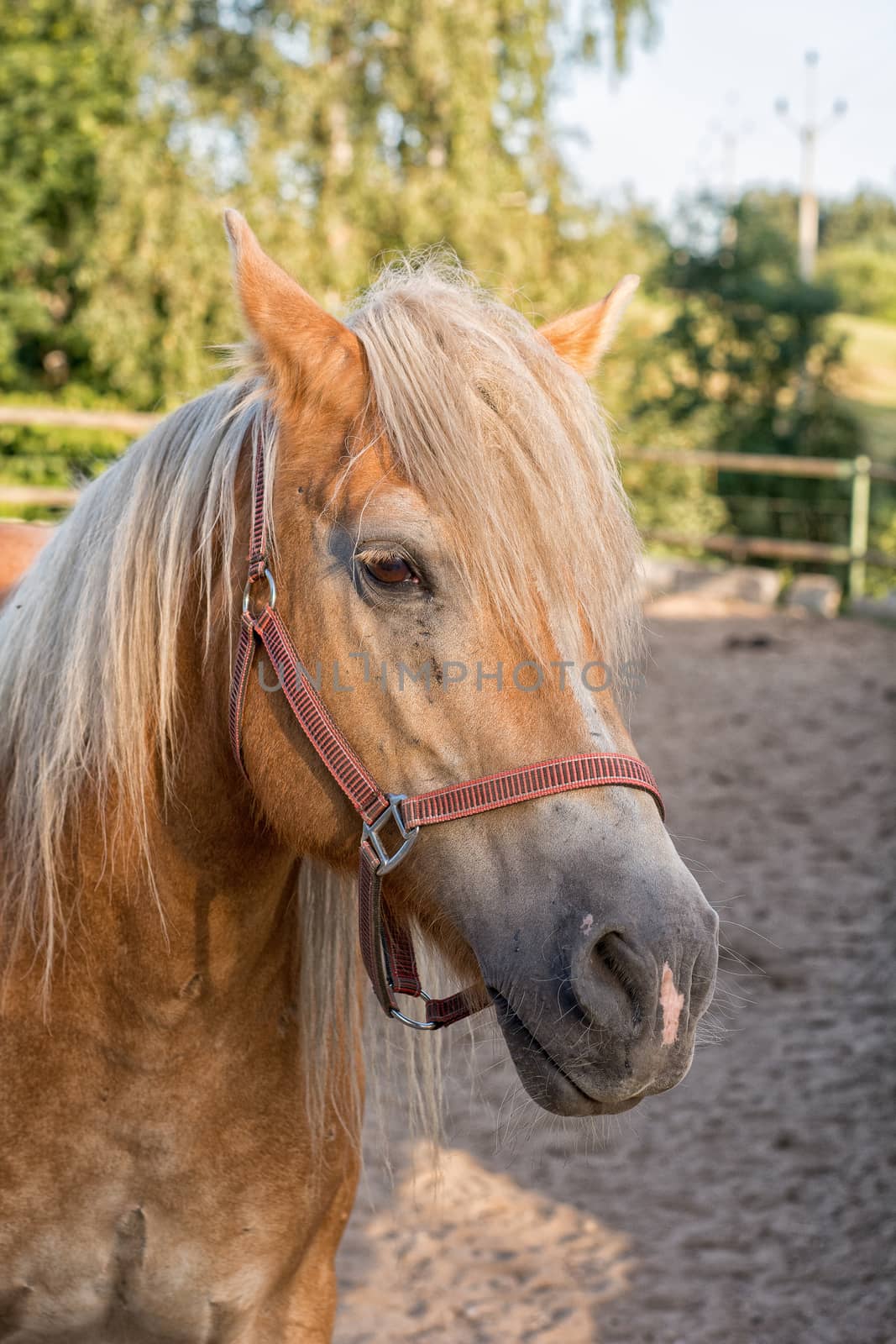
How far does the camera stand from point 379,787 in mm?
1479

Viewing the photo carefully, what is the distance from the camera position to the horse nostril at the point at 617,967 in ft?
4.33

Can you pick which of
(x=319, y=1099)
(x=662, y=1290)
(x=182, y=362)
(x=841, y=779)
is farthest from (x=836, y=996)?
(x=182, y=362)

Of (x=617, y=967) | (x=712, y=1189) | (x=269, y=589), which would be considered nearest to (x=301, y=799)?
(x=269, y=589)

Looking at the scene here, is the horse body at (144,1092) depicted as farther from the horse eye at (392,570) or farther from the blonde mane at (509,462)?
the blonde mane at (509,462)

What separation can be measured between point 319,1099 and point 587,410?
1171 millimetres

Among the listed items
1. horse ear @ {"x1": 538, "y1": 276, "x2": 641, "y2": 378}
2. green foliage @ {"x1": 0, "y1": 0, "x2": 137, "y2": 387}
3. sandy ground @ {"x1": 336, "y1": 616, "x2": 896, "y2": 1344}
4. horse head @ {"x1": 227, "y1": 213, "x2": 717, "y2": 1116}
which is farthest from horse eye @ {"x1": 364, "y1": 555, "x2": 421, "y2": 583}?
green foliage @ {"x1": 0, "y1": 0, "x2": 137, "y2": 387}

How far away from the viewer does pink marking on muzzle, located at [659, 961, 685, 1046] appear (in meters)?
1.31

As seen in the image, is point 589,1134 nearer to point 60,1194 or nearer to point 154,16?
point 60,1194

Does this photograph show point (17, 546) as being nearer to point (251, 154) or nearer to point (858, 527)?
point (858, 527)

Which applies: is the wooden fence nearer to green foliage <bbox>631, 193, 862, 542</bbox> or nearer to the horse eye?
green foliage <bbox>631, 193, 862, 542</bbox>

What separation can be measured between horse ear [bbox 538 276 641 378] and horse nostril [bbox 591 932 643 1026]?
38.8 inches

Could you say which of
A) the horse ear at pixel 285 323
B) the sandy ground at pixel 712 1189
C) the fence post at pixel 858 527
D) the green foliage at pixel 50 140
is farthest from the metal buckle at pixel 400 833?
the green foliage at pixel 50 140

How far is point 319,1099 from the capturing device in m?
1.88

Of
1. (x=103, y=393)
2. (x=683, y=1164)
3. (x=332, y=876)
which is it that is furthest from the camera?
(x=103, y=393)
